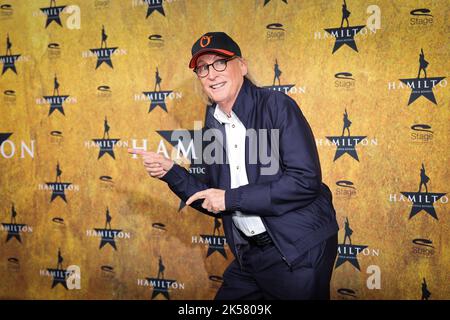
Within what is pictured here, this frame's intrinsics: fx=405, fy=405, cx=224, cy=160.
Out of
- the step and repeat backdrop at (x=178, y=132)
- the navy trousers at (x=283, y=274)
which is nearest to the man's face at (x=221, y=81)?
the navy trousers at (x=283, y=274)

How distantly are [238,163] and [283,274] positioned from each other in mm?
468

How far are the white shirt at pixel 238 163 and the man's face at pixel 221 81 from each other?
8 centimetres

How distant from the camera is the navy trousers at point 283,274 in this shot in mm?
1526

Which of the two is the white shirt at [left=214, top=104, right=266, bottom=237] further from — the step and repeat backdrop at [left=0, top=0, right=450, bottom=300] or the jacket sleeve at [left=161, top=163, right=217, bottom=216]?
the step and repeat backdrop at [left=0, top=0, right=450, bottom=300]

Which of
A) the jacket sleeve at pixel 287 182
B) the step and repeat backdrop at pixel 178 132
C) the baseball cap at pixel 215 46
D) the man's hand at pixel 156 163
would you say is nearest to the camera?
the jacket sleeve at pixel 287 182

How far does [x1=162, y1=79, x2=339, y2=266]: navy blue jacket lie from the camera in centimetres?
145

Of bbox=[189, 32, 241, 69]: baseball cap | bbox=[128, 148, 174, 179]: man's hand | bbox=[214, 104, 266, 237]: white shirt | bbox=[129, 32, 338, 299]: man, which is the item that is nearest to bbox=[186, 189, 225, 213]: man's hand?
bbox=[129, 32, 338, 299]: man

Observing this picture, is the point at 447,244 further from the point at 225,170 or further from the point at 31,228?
the point at 31,228

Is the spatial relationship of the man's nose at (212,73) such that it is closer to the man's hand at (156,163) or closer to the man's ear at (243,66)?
the man's ear at (243,66)

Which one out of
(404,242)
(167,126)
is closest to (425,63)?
(404,242)

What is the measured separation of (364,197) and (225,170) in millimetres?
1123

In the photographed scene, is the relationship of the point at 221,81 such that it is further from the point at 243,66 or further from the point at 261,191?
the point at 261,191

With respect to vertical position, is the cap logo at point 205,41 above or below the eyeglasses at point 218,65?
above

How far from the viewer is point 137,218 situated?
2832 mm
